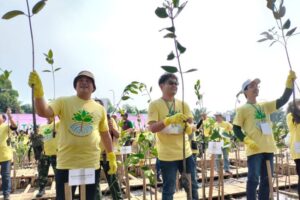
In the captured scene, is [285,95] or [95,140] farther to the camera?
[285,95]

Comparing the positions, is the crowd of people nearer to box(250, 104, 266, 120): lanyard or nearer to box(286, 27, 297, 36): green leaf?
box(250, 104, 266, 120): lanyard

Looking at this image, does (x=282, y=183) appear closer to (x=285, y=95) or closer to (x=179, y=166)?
(x=285, y=95)

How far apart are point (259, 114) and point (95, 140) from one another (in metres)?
1.86

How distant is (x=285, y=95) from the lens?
10.6ft

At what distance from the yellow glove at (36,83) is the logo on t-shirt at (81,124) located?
408mm

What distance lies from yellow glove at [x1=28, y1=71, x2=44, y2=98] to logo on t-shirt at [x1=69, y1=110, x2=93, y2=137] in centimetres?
41

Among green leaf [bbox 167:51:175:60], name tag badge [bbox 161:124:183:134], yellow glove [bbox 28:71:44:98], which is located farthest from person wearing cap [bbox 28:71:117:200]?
green leaf [bbox 167:51:175:60]

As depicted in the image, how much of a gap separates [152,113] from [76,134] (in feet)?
2.61

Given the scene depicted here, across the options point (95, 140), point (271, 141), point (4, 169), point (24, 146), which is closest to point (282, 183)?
point (271, 141)

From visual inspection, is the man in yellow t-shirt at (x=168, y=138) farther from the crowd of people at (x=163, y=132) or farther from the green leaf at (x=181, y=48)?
the green leaf at (x=181, y=48)

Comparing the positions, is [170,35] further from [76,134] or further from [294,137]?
[294,137]

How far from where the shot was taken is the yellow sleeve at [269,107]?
3.39m

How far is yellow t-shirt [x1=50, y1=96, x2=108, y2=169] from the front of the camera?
8.00ft

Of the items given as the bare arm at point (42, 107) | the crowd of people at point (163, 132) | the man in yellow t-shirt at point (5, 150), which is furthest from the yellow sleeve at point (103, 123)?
the man in yellow t-shirt at point (5, 150)
